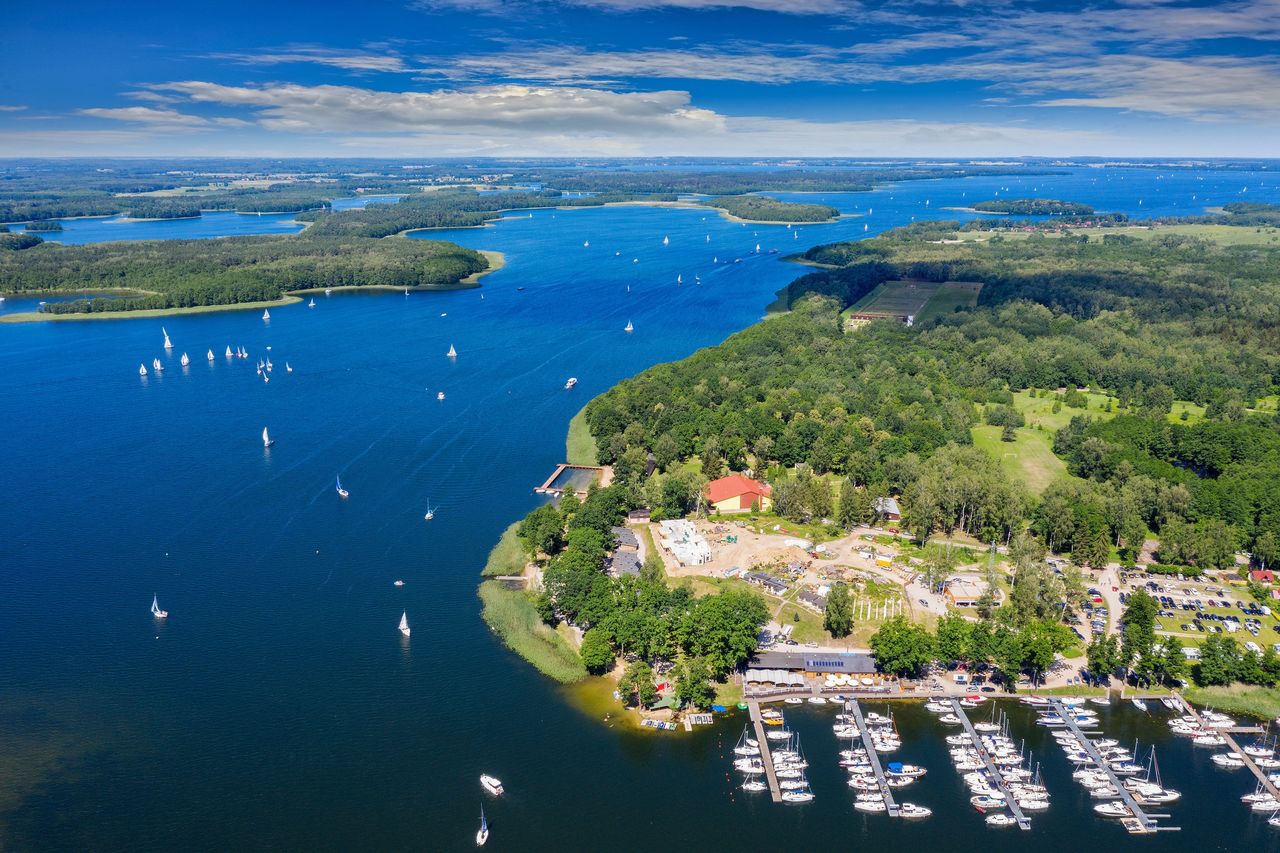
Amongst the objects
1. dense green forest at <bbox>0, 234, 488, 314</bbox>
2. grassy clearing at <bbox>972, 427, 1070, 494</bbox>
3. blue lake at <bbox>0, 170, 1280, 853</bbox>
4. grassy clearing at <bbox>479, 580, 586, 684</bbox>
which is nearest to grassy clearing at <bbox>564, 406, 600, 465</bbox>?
blue lake at <bbox>0, 170, 1280, 853</bbox>

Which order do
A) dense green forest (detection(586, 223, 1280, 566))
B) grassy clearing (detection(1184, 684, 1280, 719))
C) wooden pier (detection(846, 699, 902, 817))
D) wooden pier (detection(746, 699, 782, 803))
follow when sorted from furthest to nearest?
1. dense green forest (detection(586, 223, 1280, 566))
2. grassy clearing (detection(1184, 684, 1280, 719))
3. wooden pier (detection(746, 699, 782, 803))
4. wooden pier (detection(846, 699, 902, 817))

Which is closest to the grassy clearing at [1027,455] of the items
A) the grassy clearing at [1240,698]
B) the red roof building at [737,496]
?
the red roof building at [737,496]

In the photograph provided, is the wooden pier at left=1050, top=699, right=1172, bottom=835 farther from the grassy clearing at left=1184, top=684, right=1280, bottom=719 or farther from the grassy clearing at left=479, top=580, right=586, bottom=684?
the grassy clearing at left=479, top=580, right=586, bottom=684

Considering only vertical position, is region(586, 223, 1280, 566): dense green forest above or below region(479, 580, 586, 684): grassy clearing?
above

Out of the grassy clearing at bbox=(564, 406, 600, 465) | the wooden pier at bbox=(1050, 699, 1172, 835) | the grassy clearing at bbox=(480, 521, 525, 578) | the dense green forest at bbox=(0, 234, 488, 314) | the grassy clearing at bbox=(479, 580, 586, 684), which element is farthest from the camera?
the dense green forest at bbox=(0, 234, 488, 314)

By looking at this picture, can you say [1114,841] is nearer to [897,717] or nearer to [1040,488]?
[897,717]

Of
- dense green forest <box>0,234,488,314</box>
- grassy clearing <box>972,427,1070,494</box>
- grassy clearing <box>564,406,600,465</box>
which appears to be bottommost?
grassy clearing <box>564,406,600,465</box>

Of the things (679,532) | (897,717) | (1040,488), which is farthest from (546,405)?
(897,717)

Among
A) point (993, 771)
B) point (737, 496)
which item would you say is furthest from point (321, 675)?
point (993, 771)
